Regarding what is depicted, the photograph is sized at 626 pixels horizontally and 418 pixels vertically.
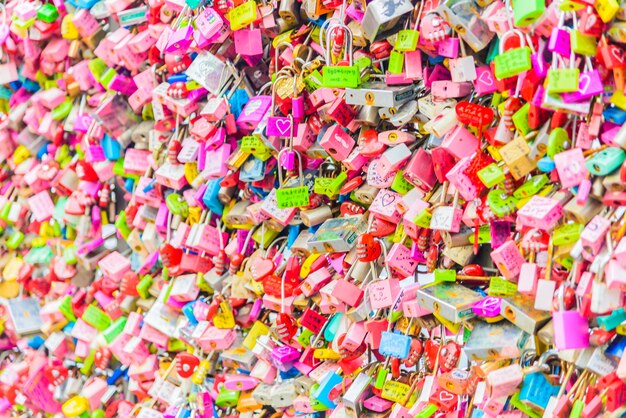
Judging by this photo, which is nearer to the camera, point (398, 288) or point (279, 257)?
point (398, 288)

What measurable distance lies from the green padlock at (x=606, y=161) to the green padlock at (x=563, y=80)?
0.35 feet

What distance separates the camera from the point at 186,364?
218cm

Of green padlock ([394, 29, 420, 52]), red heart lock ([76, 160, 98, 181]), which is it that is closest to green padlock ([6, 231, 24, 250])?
red heart lock ([76, 160, 98, 181])

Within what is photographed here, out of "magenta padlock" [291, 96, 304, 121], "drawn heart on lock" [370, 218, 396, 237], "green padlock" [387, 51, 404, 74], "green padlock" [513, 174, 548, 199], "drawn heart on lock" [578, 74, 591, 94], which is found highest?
"drawn heart on lock" [578, 74, 591, 94]

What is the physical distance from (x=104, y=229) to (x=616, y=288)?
1.41 m

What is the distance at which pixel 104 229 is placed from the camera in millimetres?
2477

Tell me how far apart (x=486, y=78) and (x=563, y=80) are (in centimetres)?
22

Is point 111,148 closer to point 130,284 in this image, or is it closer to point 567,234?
point 130,284

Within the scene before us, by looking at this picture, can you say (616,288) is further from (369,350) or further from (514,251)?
(369,350)

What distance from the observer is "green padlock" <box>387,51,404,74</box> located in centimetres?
179

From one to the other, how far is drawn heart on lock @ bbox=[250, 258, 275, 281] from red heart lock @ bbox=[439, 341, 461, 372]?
43 cm

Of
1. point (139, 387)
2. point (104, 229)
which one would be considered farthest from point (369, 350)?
point (104, 229)

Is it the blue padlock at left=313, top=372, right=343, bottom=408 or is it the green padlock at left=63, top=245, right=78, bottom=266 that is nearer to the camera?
the blue padlock at left=313, top=372, right=343, bottom=408

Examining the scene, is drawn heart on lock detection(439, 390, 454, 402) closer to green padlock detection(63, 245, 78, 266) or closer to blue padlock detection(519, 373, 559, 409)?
blue padlock detection(519, 373, 559, 409)
